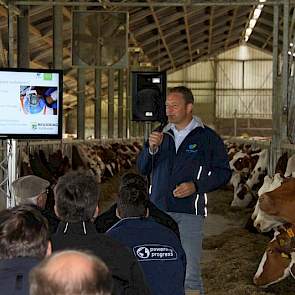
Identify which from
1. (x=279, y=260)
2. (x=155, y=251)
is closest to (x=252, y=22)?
(x=279, y=260)

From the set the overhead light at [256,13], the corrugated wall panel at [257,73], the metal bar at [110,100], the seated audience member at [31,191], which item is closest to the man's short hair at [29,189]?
the seated audience member at [31,191]

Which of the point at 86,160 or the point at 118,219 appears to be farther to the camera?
the point at 86,160

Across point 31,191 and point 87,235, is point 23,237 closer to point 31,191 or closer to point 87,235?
point 87,235

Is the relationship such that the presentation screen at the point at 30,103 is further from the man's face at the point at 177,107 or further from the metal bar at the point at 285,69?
the metal bar at the point at 285,69

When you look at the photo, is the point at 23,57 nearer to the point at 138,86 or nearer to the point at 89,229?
the point at 138,86

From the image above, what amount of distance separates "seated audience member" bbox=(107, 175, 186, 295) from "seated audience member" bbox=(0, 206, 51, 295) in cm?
84

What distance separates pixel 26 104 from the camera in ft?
19.2

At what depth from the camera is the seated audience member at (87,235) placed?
2658 mm

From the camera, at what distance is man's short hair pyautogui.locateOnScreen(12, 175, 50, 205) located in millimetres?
4348

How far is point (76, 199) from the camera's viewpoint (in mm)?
2996

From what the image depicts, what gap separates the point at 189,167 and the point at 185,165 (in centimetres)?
3

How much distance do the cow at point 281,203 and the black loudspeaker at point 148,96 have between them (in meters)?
1.12

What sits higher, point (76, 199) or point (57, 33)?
point (57, 33)

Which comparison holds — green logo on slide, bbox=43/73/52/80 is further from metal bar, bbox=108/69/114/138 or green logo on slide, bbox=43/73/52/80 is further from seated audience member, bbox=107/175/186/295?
metal bar, bbox=108/69/114/138
